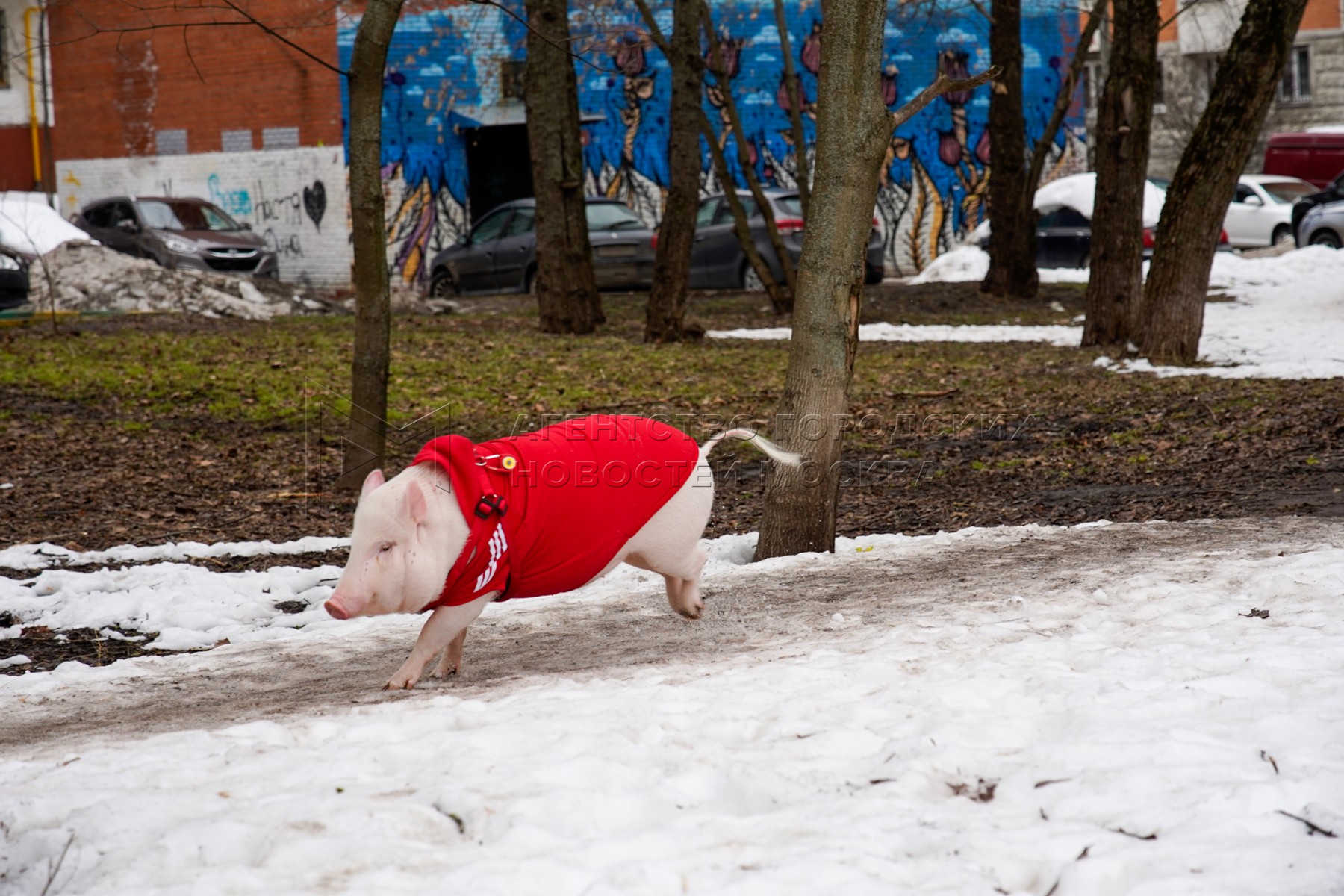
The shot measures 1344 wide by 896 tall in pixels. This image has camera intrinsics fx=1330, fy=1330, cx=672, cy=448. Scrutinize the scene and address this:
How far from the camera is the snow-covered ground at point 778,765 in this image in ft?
9.40

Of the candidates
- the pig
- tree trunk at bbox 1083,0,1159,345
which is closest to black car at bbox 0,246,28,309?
tree trunk at bbox 1083,0,1159,345

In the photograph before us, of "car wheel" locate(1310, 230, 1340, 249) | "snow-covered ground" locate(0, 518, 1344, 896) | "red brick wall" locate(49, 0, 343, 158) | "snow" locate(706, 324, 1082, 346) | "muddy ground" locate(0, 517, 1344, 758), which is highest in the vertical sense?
"red brick wall" locate(49, 0, 343, 158)

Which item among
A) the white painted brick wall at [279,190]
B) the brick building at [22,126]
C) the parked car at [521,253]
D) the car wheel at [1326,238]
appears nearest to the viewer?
the parked car at [521,253]

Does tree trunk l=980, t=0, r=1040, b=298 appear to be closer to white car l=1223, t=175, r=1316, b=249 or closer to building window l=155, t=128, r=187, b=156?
white car l=1223, t=175, r=1316, b=249

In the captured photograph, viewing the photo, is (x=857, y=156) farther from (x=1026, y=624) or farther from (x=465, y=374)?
(x=465, y=374)

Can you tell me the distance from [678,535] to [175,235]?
→ 19997 mm

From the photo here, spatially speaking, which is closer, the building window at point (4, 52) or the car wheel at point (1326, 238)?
the car wheel at point (1326, 238)

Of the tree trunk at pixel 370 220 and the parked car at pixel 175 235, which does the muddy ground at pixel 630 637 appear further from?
the parked car at pixel 175 235

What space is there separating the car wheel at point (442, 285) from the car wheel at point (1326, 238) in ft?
52.3

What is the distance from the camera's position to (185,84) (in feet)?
98.8

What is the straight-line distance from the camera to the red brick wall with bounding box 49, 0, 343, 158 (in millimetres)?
28875

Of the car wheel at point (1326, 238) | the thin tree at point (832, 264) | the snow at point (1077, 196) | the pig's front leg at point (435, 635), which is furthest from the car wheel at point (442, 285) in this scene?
the pig's front leg at point (435, 635)

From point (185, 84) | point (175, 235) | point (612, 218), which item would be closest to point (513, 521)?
point (612, 218)

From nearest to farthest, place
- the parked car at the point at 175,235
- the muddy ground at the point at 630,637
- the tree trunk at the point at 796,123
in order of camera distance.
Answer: the muddy ground at the point at 630,637
the tree trunk at the point at 796,123
the parked car at the point at 175,235
